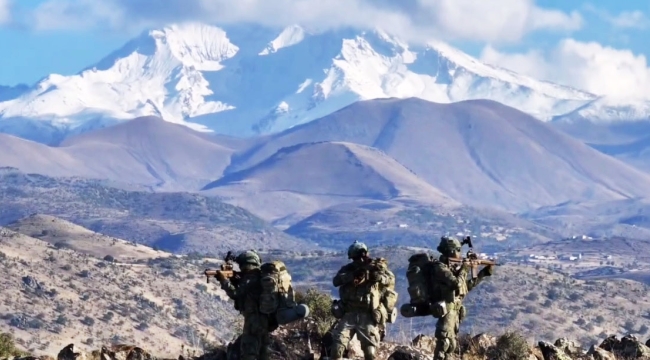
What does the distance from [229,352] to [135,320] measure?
114604 mm

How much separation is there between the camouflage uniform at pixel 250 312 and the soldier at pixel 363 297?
1.12 m

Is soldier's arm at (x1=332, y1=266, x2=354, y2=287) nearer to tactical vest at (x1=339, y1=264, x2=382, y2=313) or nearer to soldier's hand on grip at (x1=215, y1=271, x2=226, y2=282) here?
tactical vest at (x1=339, y1=264, x2=382, y2=313)

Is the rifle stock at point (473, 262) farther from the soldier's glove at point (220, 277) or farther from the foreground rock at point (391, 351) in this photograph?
the soldier's glove at point (220, 277)

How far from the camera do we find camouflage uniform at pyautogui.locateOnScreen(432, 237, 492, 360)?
2462cm

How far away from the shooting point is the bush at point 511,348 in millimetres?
24953

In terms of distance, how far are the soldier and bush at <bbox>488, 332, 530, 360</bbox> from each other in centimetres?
214

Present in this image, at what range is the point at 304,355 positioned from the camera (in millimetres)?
24766

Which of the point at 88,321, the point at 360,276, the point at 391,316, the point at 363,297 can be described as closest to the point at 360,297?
the point at 363,297

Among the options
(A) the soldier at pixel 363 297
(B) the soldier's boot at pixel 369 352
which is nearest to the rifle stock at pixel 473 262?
(A) the soldier at pixel 363 297

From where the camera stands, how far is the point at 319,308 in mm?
26844

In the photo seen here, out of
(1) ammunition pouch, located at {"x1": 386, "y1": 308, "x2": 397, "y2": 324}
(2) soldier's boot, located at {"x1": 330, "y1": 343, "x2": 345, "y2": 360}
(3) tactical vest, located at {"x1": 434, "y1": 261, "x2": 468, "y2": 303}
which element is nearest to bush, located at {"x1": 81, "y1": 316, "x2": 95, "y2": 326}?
(3) tactical vest, located at {"x1": 434, "y1": 261, "x2": 468, "y2": 303}

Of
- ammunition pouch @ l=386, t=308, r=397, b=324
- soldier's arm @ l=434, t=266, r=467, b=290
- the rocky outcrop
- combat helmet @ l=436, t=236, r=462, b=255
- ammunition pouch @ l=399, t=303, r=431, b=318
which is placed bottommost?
the rocky outcrop

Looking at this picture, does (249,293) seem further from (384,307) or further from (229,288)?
(384,307)

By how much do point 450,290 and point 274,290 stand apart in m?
2.80
